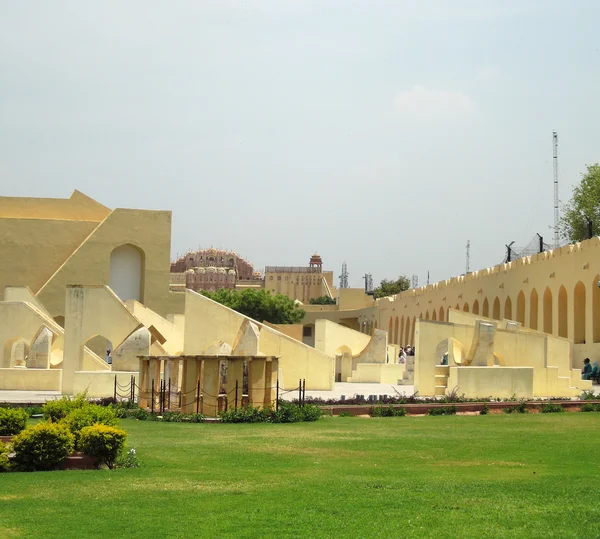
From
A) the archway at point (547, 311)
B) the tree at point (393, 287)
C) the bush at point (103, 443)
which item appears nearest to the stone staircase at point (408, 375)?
the archway at point (547, 311)

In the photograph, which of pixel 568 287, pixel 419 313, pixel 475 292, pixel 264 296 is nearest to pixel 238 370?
pixel 568 287

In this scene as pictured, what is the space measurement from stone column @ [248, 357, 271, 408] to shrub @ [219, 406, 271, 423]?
107cm

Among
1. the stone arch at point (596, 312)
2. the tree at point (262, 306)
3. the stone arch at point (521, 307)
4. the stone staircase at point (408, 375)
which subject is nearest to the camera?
the stone staircase at point (408, 375)

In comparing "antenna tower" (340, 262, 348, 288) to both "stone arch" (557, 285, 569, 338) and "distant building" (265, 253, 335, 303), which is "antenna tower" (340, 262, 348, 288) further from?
"stone arch" (557, 285, 569, 338)

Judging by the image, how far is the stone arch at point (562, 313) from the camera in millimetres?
31656

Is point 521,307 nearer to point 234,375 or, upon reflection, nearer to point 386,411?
point 386,411

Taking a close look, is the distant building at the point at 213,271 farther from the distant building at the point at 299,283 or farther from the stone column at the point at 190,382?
the stone column at the point at 190,382

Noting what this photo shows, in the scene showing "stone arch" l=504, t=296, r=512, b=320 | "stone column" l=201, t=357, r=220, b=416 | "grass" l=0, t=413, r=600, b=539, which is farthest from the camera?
"stone arch" l=504, t=296, r=512, b=320

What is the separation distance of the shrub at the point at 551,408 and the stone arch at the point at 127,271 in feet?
77.0

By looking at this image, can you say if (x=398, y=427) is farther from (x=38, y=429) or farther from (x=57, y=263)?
(x=57, y=263)

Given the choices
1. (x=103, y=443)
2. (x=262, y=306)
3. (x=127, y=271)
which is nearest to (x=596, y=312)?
(x=127, y=271)

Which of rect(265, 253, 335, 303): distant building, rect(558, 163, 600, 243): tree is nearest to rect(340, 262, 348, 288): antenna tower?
rect(265, 253, 335, 303): distant building

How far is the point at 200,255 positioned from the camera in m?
106

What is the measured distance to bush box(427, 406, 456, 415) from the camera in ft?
51.5
